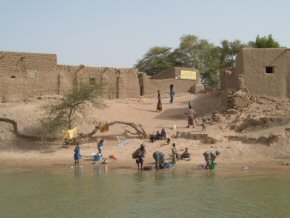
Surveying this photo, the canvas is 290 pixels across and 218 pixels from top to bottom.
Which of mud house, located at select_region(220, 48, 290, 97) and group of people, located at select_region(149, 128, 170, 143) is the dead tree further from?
mud house, located at select_region(220, 48, 290, 97)

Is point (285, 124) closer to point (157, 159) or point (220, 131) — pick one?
point (220, 131)

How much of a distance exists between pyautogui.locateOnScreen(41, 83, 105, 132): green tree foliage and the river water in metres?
5.50

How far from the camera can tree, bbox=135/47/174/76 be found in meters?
57.4

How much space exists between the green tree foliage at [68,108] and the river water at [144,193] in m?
5.50

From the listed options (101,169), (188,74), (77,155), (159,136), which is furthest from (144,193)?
(188,74)

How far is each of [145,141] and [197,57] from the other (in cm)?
3075

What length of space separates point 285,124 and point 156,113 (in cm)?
920

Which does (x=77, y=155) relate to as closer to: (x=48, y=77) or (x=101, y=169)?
(x=101, y=169)

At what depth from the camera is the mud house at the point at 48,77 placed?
103ft

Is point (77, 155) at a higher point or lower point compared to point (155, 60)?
lower

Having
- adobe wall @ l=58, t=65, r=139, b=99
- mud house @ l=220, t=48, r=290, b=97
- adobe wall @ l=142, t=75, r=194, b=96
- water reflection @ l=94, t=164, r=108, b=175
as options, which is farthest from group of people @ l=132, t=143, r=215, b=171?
adobe wall @ l=142, t=75, r=194, b=96

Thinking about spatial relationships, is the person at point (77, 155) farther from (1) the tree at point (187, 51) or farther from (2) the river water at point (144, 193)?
(1) the tree at point (187, 51)

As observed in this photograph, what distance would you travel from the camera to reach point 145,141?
86.2 feet

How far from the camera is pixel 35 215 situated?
14.0m
